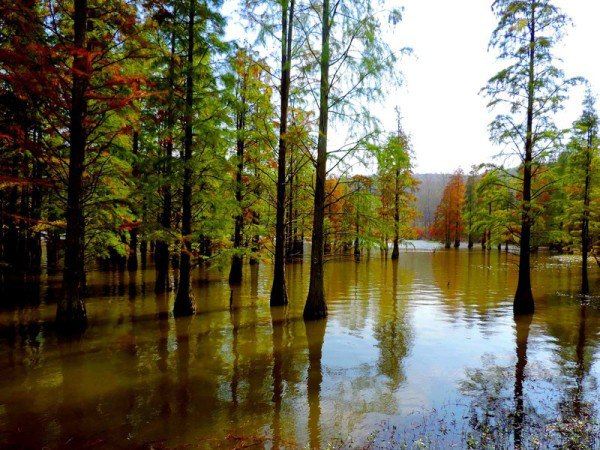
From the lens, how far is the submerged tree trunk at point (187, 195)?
1332cm

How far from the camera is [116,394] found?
750 cm

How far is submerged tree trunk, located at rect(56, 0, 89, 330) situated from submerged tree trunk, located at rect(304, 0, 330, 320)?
787 cm

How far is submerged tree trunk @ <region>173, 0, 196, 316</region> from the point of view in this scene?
13.3 m

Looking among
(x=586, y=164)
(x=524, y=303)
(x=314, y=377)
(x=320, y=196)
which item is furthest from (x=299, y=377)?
(x=586, y=164)

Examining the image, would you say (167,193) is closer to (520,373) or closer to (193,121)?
(193,121)

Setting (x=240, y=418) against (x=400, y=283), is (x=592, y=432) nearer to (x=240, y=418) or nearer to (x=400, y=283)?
(x=240, y=418)

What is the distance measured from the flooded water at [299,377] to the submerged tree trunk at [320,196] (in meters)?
0.91

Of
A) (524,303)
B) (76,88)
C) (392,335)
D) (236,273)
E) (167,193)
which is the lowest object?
(392,335)

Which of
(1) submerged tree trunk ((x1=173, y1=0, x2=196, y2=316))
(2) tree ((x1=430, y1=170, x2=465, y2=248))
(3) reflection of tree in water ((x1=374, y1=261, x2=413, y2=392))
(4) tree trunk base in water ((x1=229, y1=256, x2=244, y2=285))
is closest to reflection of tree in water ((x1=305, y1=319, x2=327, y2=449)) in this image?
(3) reflection of tree in water ((x1=374, y1=261, x2=413, y2=392))

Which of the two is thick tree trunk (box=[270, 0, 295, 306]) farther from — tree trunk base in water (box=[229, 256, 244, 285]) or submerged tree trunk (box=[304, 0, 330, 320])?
tree trunk base in water (box=[229, 256, 244, 285])

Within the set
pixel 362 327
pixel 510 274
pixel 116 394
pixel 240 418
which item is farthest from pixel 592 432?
pixel 510 274

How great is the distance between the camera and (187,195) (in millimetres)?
14008

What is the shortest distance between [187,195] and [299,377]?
331 inches

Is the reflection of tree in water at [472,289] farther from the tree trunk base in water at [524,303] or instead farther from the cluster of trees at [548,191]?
the cluster of trees at [548,191]
